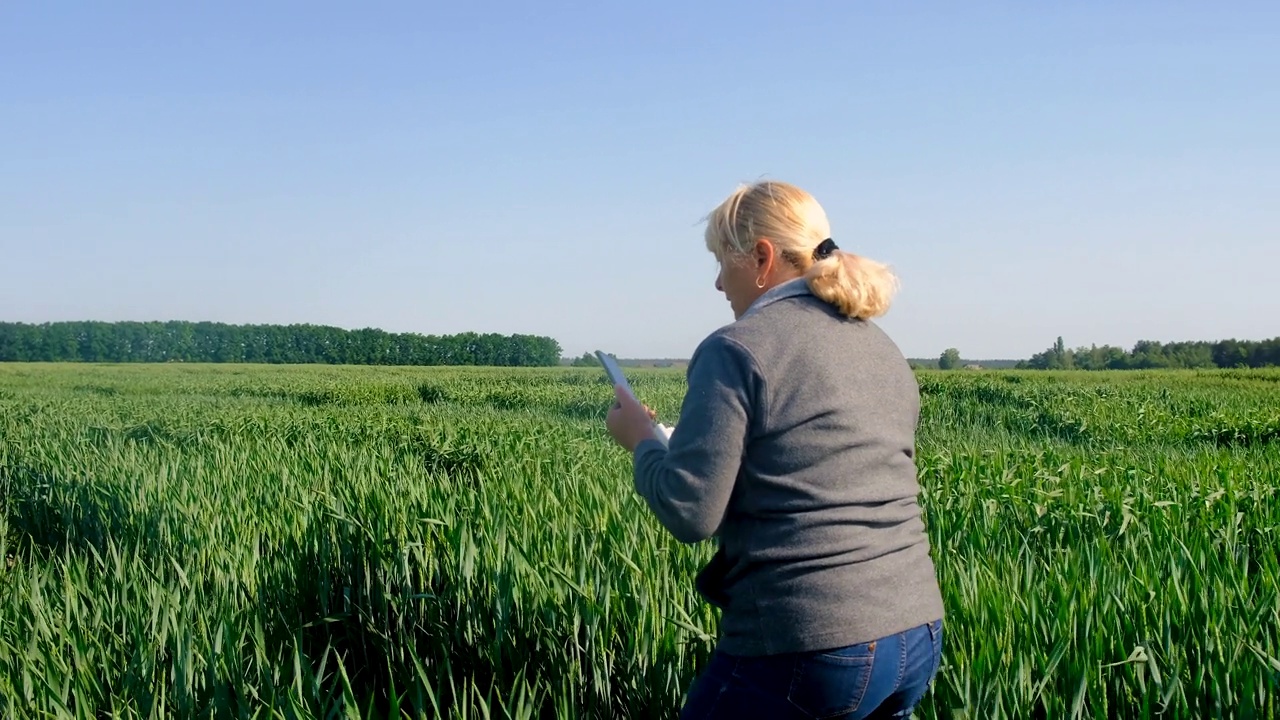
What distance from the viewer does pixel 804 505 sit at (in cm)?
173

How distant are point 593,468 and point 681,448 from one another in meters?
4.89

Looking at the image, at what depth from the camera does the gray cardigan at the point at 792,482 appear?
170 cm

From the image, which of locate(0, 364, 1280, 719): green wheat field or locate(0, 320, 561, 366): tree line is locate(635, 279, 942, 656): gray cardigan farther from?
locate(0, 320, 561, 366): tree line

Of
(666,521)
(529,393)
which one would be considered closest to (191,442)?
(666,521)

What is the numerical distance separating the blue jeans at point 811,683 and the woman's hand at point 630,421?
18.4 inches

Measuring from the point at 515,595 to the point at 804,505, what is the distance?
1.47 metres

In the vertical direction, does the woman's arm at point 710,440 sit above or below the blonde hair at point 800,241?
below

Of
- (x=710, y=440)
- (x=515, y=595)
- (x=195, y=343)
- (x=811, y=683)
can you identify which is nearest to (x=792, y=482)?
(x=710, y=440)

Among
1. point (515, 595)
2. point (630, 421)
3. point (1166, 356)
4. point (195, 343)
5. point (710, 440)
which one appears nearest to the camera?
point (710, 440)

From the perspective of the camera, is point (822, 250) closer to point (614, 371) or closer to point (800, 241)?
point (800, 241)

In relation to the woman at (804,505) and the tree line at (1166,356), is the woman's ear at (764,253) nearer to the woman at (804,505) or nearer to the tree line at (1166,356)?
the woman at (804,505)

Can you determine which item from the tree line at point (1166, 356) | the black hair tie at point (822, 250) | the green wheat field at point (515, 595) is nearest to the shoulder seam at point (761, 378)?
the black hair tie at point (822, 250)

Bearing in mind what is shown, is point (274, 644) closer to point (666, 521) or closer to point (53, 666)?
point (53, 666)

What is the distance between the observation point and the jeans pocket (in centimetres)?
172
